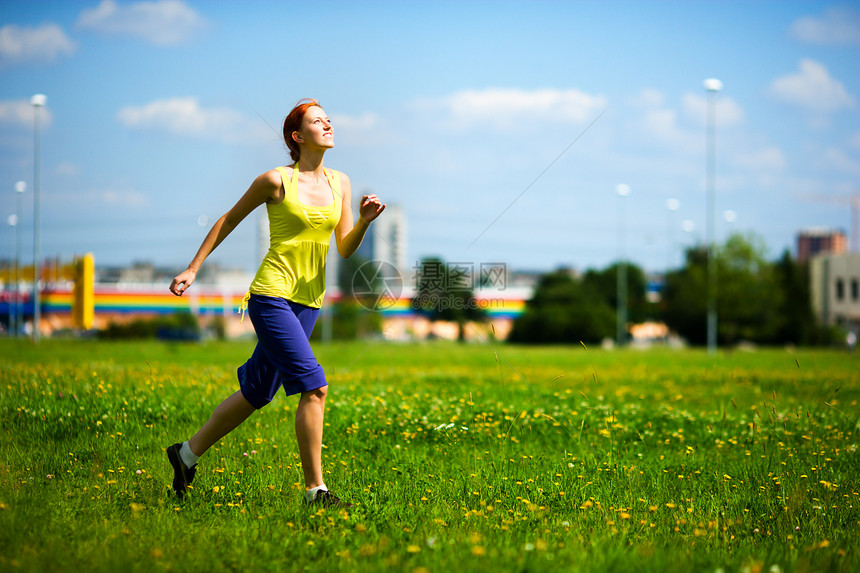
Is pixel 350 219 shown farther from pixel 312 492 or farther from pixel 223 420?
pixel 312 492

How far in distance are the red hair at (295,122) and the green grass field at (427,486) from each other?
1.90 meters

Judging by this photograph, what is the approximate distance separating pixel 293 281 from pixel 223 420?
86 cm

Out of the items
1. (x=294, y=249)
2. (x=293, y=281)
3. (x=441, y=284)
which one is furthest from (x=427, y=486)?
(x=441, y=284)

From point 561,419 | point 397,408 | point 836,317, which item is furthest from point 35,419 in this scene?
point 836,317

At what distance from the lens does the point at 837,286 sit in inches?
3194

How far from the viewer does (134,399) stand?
22.6 feet

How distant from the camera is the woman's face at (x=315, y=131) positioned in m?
4.33

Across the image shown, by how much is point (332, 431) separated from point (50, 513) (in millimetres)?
2516

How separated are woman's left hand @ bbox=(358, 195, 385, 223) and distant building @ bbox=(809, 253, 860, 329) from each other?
84.1 m

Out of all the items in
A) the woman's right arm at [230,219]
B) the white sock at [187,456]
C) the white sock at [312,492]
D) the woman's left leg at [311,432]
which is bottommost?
the white sock at [312,492]

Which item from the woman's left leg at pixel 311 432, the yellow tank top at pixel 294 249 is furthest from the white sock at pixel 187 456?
the yellow tank top at pixel 294 249

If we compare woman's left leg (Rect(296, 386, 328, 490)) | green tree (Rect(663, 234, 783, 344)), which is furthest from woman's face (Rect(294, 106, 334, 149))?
green tree (Rect(663, 234, 783, 344))

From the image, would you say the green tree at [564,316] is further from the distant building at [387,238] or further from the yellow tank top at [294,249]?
the yellow tank top at [294,249]

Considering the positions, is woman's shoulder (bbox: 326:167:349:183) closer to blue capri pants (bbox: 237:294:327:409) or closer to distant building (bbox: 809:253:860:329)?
blue capri pants (bbox: 237:294:327:409)
